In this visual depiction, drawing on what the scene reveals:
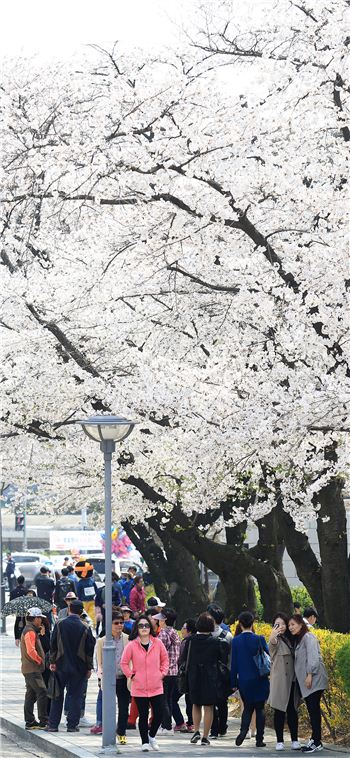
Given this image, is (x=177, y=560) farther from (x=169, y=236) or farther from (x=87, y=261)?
(x=169, y=236)

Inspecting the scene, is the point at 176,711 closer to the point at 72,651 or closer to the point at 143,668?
the point at 72,651

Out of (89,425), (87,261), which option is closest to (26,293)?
(87,261)

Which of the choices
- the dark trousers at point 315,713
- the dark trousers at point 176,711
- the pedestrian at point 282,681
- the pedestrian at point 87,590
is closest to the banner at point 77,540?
the pedestrian at point 87,590

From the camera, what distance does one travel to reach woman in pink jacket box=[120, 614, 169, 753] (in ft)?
46.5

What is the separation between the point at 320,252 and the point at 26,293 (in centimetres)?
730

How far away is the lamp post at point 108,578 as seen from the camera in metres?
14.3

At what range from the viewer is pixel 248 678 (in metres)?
14.3

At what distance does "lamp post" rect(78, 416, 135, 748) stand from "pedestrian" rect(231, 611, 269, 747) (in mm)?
1373

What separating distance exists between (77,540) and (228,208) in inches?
2022

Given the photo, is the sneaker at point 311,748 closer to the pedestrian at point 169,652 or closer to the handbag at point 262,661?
the handbag at point 262,661

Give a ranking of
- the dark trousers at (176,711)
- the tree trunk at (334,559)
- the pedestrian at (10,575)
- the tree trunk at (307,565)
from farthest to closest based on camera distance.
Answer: the pedestrian at (10,575) < the tree trunk at (307,565) < the tree trunk at (334,559) < the dark trousers at (176,711)

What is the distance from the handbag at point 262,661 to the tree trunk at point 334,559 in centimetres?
277

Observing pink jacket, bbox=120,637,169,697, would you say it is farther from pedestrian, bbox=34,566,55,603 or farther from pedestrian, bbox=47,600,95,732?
pedestrian, bbox=34,566,55,603

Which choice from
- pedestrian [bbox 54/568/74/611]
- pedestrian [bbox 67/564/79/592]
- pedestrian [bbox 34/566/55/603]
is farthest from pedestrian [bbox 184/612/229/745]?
pedestrian [bbox 34/566/55/603]
